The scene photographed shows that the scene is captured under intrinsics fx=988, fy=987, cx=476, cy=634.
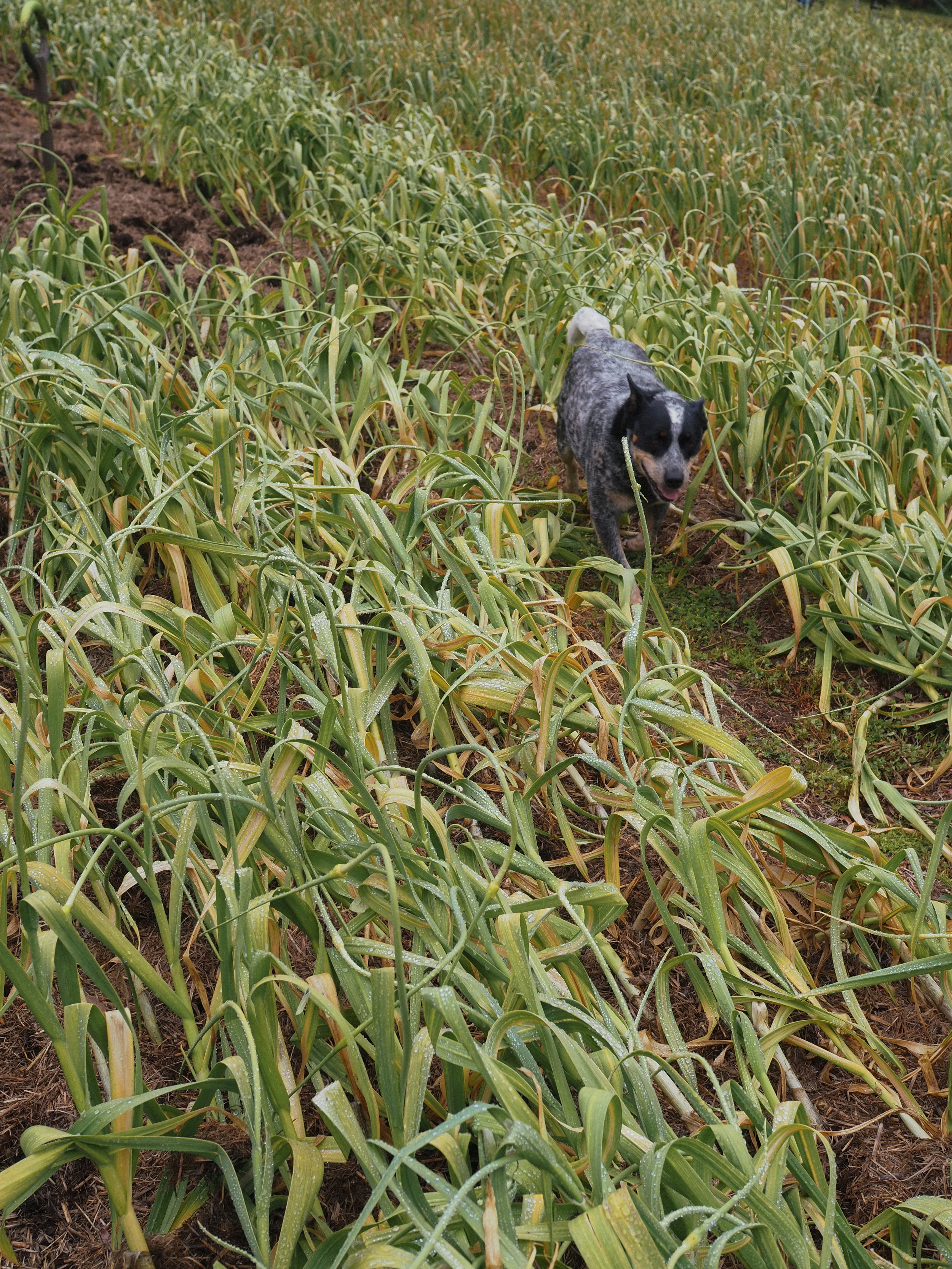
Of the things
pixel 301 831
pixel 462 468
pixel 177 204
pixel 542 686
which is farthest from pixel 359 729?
pixel 177 204

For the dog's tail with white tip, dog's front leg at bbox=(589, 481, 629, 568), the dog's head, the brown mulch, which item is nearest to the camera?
the dog's head

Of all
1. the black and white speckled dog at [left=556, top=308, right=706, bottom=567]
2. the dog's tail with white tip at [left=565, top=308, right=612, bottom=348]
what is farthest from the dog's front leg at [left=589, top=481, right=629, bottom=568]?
the dog's tail with white tip at [left=565, top=308, right=612, bottom=348]

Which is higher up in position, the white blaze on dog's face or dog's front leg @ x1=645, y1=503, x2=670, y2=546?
the white blaze on dog's face

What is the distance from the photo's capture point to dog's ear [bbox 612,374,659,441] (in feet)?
8.93

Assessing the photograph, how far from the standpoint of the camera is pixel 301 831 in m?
1.68

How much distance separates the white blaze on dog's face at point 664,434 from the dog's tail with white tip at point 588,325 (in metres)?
0.78

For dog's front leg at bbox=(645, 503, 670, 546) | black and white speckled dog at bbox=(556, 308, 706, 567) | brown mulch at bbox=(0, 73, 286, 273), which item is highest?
black and white speckled dog at bbox=(556, 308, 706, 567)

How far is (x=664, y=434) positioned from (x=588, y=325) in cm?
93

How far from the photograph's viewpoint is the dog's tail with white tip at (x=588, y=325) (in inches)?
136

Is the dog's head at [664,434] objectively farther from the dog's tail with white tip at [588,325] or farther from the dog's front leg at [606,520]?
the dog's tail with white tip at [588,325]

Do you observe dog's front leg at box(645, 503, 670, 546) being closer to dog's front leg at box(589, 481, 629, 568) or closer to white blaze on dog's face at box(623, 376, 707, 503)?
dog's front leg at box(589, 481, 629, 568)

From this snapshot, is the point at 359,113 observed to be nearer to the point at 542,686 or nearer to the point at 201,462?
the point at 201,462

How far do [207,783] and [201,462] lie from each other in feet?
2.95

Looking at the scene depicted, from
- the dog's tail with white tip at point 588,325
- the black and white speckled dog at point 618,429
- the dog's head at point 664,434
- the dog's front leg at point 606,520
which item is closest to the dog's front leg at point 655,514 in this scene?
the black and white speckled dog at point 618,429
